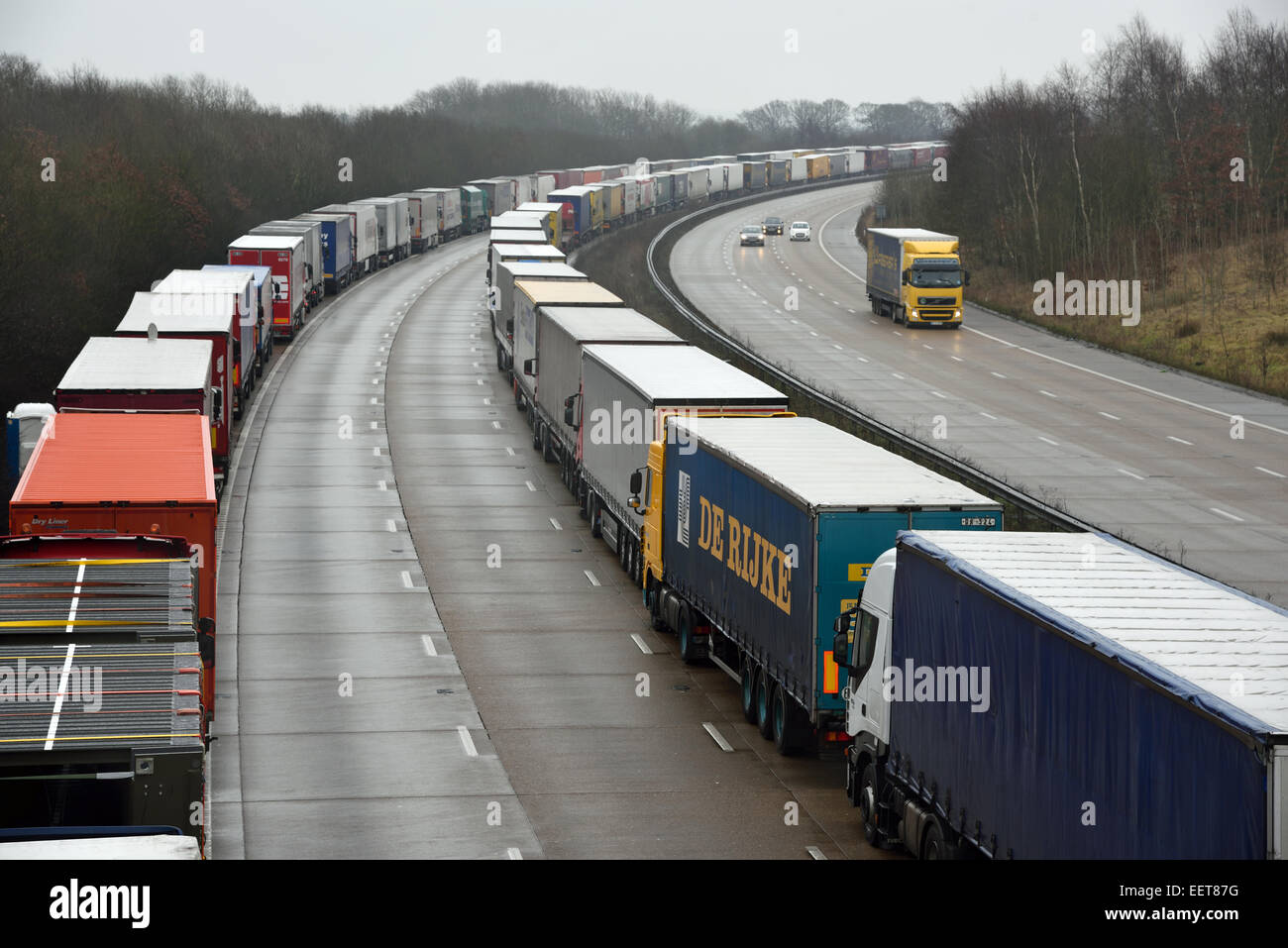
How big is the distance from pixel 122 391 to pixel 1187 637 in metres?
25.1

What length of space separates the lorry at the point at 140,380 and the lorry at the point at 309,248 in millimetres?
33599

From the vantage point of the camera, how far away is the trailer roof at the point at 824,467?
19219 millimetres

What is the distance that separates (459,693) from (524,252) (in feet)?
140

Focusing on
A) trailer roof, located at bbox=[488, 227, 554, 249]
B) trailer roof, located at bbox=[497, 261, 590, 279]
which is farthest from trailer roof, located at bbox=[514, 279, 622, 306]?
trailer roof, located at bbox=[488, 227, 554, 249]

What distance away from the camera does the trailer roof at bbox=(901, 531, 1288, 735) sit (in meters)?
10.6

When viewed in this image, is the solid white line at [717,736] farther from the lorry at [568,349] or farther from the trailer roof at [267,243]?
the trailer roof at [267,243]

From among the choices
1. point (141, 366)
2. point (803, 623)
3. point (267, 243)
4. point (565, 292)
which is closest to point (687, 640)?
point (803, 623)

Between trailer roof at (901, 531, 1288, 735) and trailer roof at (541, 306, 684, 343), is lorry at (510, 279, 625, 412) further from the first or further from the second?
trailer roof at (901, 531, 1288, 735)

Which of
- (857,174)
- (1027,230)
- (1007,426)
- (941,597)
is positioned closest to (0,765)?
(941,597)

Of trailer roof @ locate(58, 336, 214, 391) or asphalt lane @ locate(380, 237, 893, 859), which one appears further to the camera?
trailer roof @ locate(58, 336, 214, 391)

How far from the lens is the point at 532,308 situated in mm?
46062

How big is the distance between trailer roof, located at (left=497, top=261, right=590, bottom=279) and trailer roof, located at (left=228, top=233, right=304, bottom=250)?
382 inches

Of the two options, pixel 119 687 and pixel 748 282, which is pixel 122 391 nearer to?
pixel 119 687

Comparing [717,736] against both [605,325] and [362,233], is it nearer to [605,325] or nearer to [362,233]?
[605,325]
